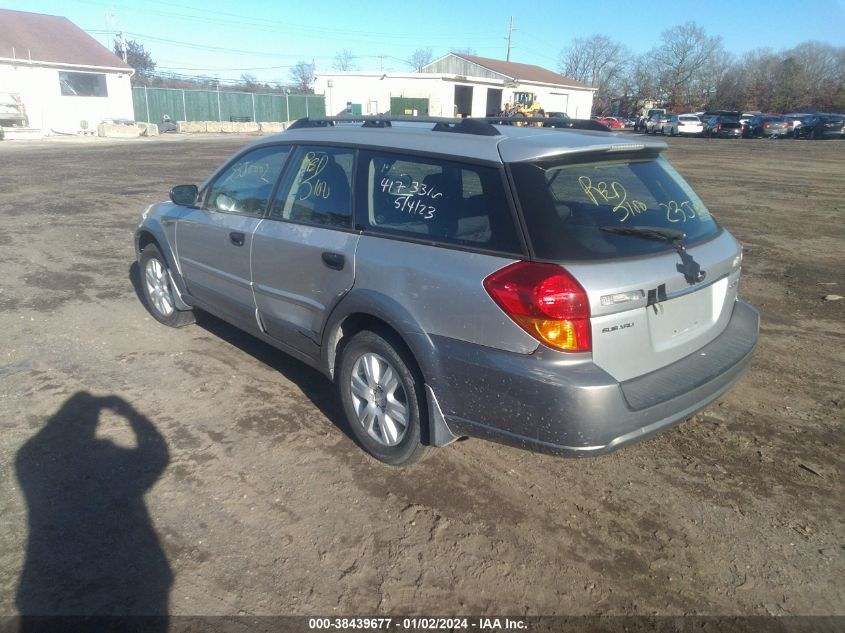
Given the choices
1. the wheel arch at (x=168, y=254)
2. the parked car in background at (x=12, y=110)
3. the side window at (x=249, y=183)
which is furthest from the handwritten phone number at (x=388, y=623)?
the parked car in background at (x=12, y=110)

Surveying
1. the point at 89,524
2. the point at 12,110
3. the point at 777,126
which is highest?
the point at 777,126

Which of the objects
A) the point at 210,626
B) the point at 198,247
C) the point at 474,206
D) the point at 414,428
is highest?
the point at 474,206

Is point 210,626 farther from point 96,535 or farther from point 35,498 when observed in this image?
point 35,498

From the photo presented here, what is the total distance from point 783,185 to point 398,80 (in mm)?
37195

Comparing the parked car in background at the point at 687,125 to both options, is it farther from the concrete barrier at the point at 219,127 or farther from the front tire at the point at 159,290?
the front tire at the point at 159,290

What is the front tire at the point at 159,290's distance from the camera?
5.53 metres

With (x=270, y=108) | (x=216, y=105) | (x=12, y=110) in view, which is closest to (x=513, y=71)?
(x=270, y=108)

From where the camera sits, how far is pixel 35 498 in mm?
3213

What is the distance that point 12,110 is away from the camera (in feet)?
107

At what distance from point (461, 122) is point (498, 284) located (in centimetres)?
121

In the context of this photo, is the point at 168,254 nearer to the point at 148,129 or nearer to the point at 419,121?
the point at 419,121

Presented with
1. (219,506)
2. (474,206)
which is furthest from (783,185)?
(219,506)

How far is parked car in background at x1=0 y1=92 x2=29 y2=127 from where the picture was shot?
32188mm

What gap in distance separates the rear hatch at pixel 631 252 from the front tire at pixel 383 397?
96 cm
